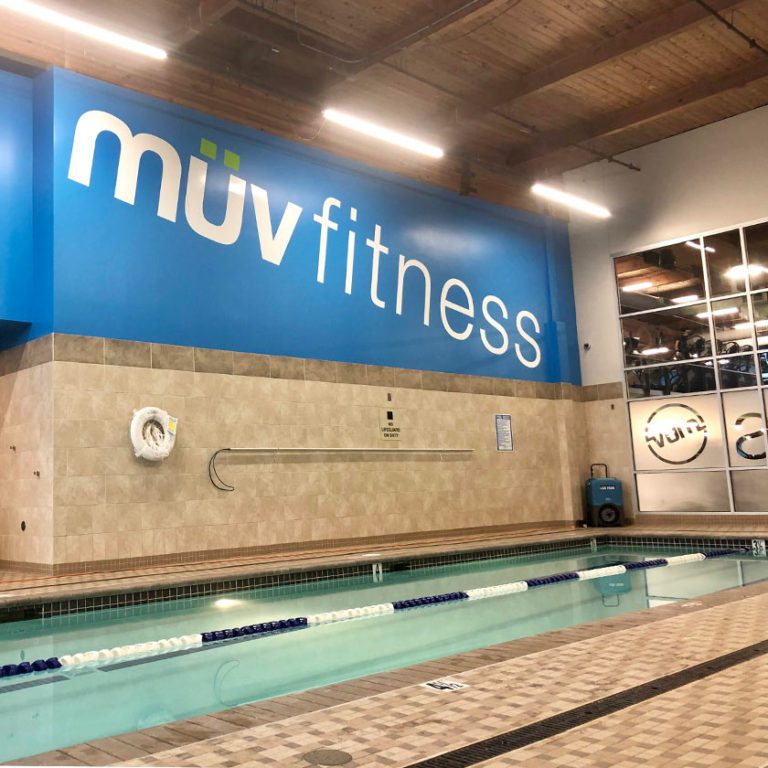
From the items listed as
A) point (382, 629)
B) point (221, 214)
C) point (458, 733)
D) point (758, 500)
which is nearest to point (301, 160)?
point (221, 214)

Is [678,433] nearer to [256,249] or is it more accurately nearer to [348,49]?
[256,249]

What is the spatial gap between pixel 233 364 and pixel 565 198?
513cm

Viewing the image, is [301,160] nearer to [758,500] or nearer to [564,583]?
[564,583]

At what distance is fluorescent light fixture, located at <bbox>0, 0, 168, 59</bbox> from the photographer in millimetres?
6169

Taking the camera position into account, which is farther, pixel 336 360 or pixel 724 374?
pixel 724 374

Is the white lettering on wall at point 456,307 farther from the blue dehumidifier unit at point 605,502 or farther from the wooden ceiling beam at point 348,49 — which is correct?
the wooden ceiling beam at point 348,49

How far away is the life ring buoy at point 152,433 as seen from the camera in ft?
25.5

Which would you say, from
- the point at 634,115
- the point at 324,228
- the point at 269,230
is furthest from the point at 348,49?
the point at 634,115

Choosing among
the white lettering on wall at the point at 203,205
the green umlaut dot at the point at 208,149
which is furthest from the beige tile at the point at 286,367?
the green umlaut dot at the point at 208,149

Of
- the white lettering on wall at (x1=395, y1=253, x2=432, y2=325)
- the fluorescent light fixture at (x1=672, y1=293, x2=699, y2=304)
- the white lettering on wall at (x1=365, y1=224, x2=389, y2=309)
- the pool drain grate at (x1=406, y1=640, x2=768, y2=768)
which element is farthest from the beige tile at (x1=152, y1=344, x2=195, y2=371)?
the fluorescent light fixture at (x1=672, y1=293, x2=699, y2=304)

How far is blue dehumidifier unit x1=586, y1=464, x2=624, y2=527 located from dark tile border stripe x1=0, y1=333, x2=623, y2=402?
167cm

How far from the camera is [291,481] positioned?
9141 mm

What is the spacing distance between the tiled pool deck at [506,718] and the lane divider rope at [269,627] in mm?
2035

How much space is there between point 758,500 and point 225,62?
8.90 m
